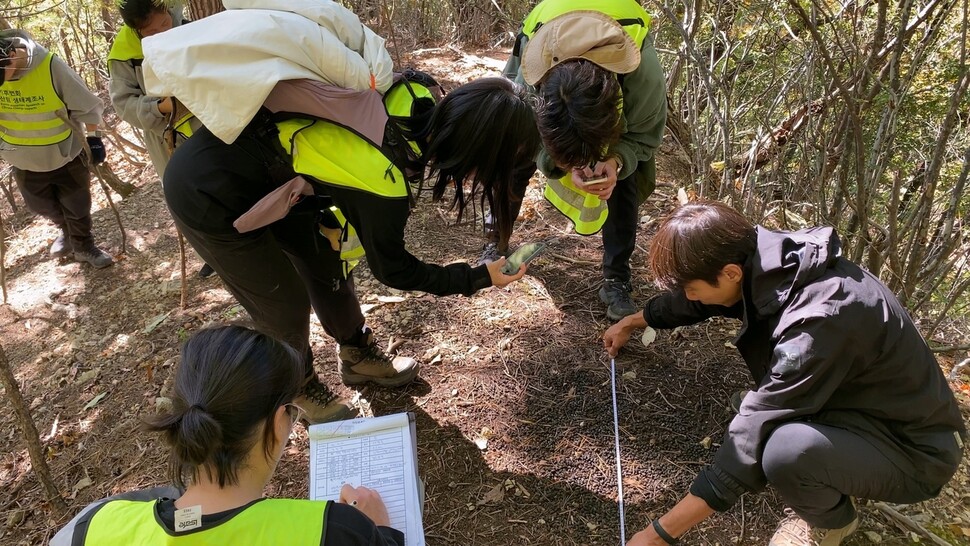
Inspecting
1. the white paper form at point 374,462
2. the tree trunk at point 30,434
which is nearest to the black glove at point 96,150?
the tree trunk at point 30,434

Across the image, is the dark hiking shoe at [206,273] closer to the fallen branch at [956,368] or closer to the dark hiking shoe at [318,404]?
the dark hiking shoe at [318,404]

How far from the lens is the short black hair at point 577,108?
2061mm

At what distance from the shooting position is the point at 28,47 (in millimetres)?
3477

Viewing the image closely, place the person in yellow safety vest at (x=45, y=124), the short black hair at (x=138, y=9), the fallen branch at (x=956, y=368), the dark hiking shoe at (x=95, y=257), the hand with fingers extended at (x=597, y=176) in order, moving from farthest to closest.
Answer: the dark hiking shoe at (x=95, y=257), the person in yellow safety vest at (x=45, y=124), the short black hair at (x=138, y=9), the hand with fingers extended at (x=597, y=176), the fallen branch at (x=956, y=368)

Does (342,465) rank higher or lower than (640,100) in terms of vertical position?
lower

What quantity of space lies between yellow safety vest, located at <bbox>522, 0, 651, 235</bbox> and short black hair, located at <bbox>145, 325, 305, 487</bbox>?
1.71 meters

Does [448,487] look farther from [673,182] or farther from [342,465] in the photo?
[673,182]

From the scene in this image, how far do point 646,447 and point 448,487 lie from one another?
0.84 m

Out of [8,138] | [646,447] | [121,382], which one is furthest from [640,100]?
[8,138]

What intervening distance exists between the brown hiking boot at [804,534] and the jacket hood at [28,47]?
474 cm

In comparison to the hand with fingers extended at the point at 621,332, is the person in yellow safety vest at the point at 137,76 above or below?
above

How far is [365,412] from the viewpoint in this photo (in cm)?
264

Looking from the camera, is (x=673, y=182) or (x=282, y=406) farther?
(x=673, y=182)

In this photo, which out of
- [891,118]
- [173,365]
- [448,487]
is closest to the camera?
[891,118]
